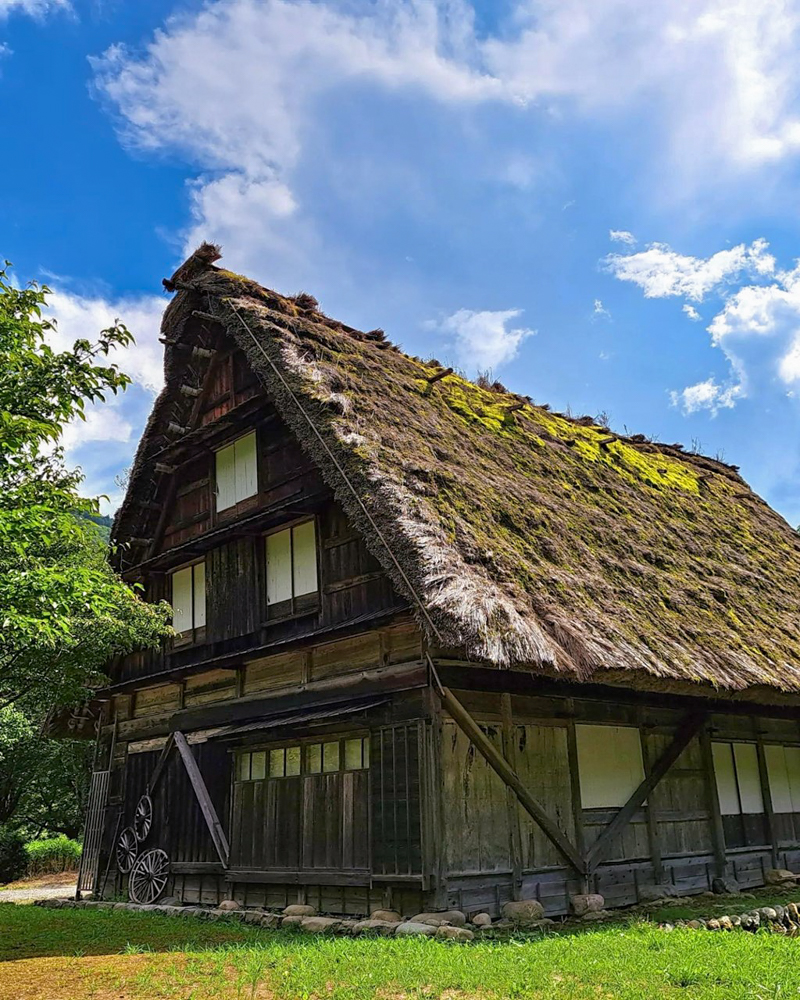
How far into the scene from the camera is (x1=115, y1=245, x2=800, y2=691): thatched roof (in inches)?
355

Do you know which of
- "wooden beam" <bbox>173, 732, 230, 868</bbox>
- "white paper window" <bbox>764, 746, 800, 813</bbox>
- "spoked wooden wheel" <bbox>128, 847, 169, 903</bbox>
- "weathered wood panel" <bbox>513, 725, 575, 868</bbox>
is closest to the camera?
"weathered wood panel" <bbox>513, 725, 575, 868</bbox>

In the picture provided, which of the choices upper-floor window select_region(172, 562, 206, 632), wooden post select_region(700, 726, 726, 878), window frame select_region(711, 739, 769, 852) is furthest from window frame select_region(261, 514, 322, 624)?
window frame select_region(711, 739, 769, 852)

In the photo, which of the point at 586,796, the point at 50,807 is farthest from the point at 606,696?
the point at 50,807

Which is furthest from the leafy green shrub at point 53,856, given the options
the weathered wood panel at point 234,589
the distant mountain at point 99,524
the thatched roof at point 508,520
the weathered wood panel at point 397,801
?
the weathered wood panel at point 397,801

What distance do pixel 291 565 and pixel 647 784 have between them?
551cm

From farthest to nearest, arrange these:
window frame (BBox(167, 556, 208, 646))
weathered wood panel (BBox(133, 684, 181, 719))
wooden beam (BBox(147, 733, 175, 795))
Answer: weathered wood panel (BBox(133, 684, 181, 719)) → window frame (BBox(167, 556, 208, 646)) → wooden beam (BBox(147, 733, 175, 795))

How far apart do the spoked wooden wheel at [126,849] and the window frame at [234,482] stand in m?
5.17

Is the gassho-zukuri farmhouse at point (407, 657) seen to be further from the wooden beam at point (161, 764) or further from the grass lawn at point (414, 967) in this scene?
the grass lawn at point (414, 967)

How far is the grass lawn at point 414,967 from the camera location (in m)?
5.68

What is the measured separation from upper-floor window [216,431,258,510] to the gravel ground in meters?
8.35

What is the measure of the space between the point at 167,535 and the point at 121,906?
18.5ft

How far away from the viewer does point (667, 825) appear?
37.3ft

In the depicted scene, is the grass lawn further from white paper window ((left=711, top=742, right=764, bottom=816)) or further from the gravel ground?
the gravel ground

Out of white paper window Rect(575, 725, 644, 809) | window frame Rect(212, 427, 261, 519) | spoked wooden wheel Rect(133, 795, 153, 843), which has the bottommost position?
spoked wooden wheel Rect(133, 795, 153, 843)
